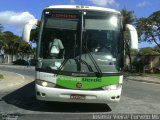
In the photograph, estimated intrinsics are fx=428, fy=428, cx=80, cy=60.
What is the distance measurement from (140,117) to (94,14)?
3544 millimetres

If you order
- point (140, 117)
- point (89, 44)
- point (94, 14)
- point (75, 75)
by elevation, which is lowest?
point (140, 117)

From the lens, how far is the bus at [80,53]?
12.7 metres

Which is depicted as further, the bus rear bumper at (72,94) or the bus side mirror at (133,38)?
the bus side mirror at (133,38)

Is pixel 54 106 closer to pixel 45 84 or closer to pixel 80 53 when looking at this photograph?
pixel 45 84

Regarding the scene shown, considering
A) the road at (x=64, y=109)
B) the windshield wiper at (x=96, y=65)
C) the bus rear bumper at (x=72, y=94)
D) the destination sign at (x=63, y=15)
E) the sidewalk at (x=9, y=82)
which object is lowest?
the sidewalk at (x=9, y=82)

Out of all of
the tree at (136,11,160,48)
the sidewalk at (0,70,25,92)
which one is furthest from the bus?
the tree at (136,11,160,48)

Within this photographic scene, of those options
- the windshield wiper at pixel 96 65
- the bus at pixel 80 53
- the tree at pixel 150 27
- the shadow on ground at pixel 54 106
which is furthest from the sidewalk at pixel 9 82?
the tree at pixel 150 27

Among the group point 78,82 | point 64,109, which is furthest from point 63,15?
point 64,109

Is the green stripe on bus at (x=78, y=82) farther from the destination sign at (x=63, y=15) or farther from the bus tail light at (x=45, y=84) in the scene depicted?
the destination sign at (x=63, y=15)

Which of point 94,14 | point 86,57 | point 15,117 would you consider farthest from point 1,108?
point 94,14

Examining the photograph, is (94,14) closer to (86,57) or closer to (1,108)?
(86,57)

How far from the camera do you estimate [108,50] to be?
521 inches

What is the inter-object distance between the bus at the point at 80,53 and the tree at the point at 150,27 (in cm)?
3826

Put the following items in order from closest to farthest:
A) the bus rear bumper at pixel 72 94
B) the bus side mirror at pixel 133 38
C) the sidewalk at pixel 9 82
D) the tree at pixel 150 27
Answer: the bus rear bumper at pixel 72 94 → the bus side mirror at pixel 133 38 → the sidewalk at pixel 9 82 → the tree at pixel 150 27
